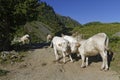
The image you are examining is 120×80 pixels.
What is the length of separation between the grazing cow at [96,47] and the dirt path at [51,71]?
2.36ft

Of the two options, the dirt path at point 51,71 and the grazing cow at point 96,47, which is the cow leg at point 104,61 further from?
the dirt path at point 51,71

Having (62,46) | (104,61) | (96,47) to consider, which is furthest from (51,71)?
(104,61)

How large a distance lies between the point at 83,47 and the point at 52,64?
7.62ft

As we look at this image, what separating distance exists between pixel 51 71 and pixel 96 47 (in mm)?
3123

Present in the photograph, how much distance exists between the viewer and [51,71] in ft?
64.1

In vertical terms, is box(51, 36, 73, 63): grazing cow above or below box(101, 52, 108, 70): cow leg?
above

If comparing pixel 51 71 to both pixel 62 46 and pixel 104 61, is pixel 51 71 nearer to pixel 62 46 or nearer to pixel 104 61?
pixel 62 46

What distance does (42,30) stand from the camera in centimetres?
5416

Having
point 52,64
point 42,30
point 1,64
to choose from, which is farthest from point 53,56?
point 42,30

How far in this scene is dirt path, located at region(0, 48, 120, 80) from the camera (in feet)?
59.6

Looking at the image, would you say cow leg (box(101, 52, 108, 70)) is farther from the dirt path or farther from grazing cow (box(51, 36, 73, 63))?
grazing cow (box(51, 36, 73, 63))

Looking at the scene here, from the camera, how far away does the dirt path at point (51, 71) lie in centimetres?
1816

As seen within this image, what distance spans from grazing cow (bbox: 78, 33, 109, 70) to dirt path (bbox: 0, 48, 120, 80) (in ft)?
2.36

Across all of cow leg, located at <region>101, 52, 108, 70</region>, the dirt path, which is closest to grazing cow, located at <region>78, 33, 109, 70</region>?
cow leg, located at <region>101, 52, 108, 70</region>
